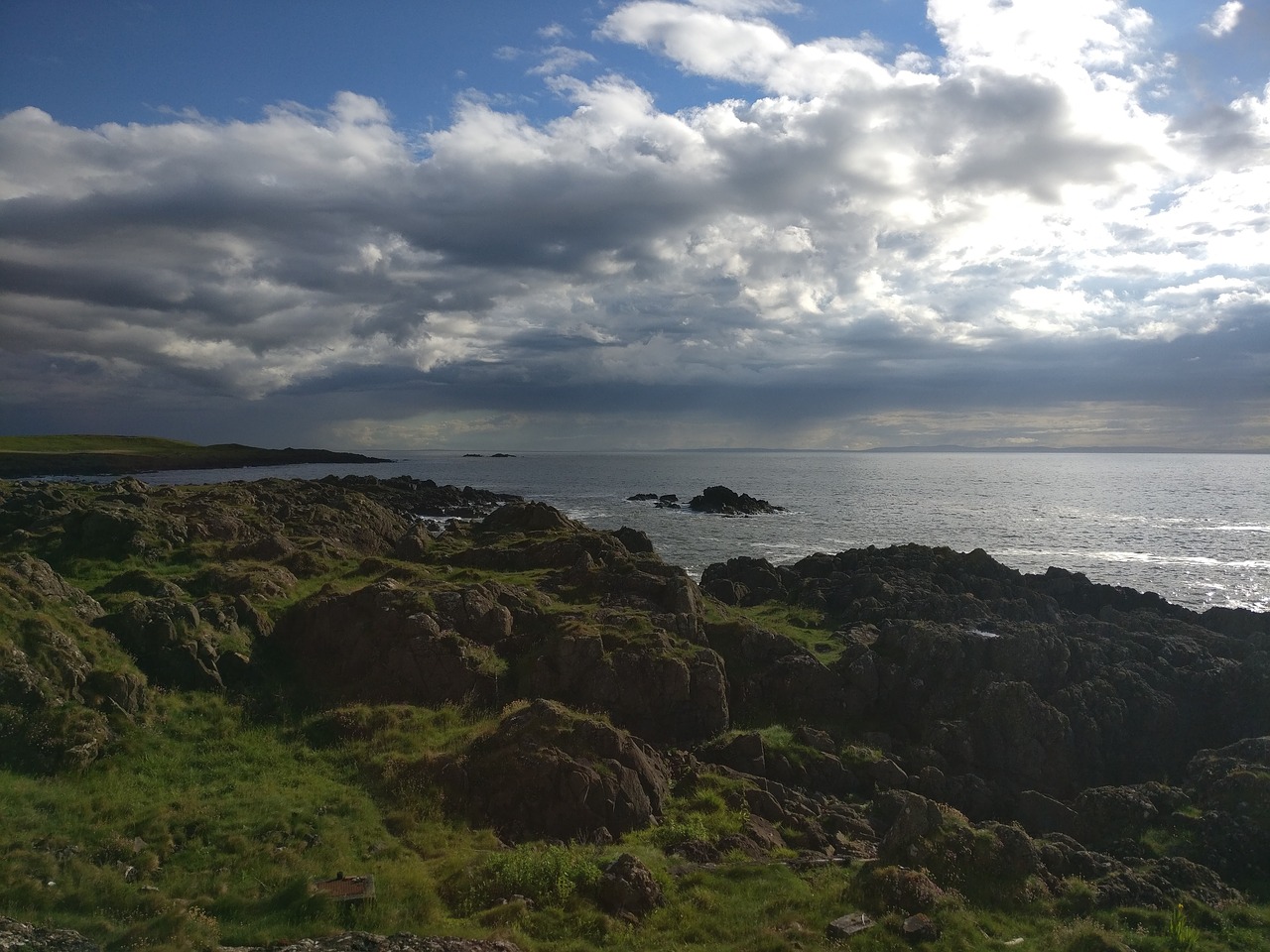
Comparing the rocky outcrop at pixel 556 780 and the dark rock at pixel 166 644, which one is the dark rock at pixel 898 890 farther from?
the dark rock at pixel 166 644

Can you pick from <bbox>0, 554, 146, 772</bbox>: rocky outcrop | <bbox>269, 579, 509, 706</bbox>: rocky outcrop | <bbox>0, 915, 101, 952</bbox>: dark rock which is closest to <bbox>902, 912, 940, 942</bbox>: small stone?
<bbox>0, 915, 101, 952</bbox>: dark rock

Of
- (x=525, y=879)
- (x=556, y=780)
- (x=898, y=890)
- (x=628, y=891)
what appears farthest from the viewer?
(x=556, y=780)

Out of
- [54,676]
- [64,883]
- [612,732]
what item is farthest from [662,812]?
[54,676]

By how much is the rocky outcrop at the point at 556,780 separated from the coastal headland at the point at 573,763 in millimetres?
82

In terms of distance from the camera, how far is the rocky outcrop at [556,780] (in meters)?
20.9

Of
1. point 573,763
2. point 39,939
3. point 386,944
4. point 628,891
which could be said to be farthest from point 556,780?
point 39,939

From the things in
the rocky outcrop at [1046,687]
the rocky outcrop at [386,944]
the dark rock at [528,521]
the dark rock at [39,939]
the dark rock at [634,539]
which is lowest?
the rocky outcrop at [1046,687]

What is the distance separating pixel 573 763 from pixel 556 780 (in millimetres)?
674

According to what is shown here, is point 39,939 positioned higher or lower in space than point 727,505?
higher

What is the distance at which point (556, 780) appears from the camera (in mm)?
21438

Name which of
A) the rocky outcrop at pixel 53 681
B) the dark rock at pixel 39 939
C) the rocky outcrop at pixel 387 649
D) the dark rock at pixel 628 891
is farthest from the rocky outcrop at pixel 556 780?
the rocky outcrop at pixel 53 681

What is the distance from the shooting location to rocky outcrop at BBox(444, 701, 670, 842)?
20938 millimetres

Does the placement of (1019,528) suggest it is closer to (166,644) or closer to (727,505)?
(727,505)

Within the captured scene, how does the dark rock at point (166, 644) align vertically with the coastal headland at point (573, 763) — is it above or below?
above
